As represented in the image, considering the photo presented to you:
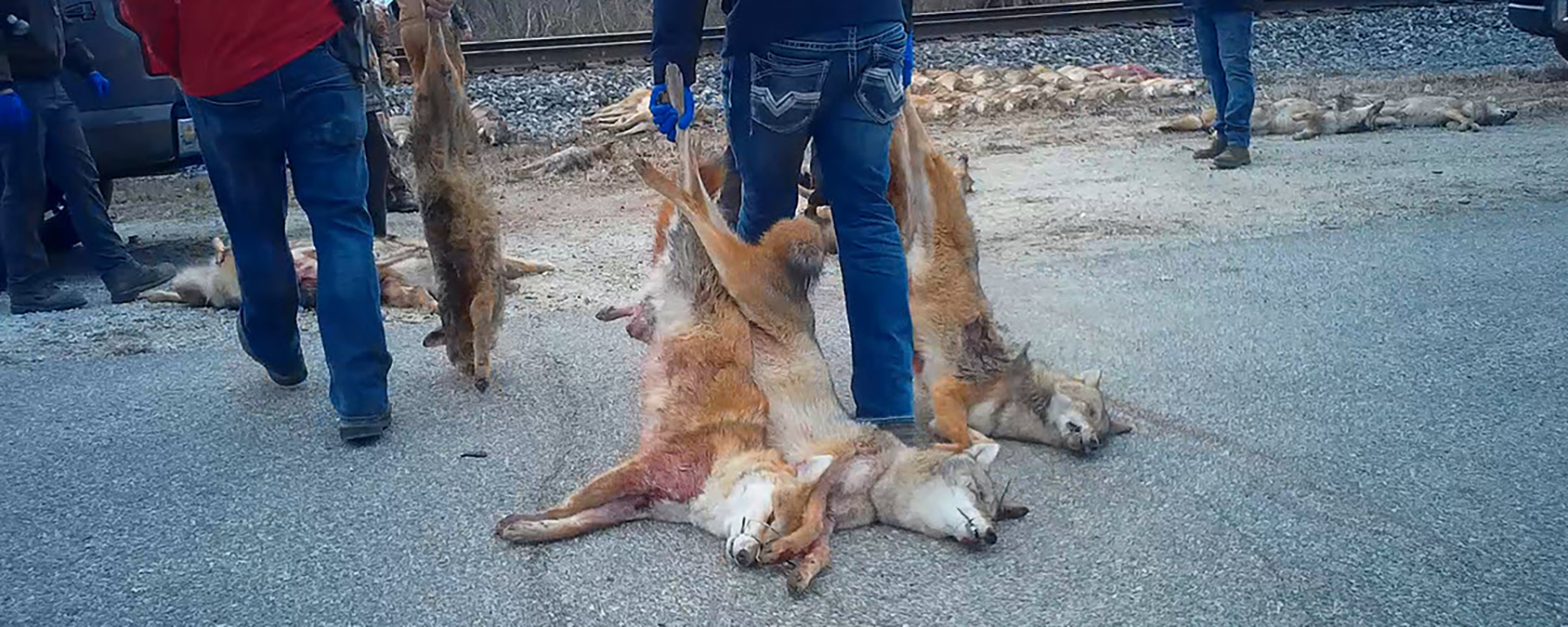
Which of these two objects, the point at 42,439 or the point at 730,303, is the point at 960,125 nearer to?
the point at 730,303

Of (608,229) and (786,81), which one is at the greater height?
(786,81)

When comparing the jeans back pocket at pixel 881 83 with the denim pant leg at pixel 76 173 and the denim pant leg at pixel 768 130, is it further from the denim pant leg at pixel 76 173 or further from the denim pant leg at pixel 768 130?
the denim pant leg at pixel 76 173

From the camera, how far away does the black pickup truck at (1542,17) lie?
12453 mm

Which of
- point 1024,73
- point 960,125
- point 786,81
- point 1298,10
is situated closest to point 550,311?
point 786,81

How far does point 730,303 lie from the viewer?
13.6ft

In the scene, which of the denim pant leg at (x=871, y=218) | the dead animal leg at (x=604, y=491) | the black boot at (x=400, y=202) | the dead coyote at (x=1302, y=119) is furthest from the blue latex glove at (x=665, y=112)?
the dead coyote at (x=1302, y=119)

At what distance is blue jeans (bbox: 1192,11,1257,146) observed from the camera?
934cm

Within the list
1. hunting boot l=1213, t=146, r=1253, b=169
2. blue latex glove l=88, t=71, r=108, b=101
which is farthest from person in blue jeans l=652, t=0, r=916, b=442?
hunting boot l=1213, t=146, r=1253, b=169

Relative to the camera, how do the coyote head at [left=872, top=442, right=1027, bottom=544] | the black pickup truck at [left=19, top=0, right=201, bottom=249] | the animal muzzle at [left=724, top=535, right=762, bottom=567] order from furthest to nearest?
1. the black pickup truck at [left=19, top=0, right=201, bottom=249]
2. the coyote head at [left=872, top=442, right=1027, bottom=544]
3. the animal muzzle at [left=724, top=535, right=762, bottom=567]

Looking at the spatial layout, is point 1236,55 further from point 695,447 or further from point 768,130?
point 695,447

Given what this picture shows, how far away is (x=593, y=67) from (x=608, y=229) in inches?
232

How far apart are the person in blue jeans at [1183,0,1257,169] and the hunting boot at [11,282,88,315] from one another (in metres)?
8.05

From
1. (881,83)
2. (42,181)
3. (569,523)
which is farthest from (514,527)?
(42,181)

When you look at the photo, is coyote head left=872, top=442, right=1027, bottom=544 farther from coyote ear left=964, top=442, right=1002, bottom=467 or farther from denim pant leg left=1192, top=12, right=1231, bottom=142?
denim pant leg left=1192, top=12, right=1231, bottom=142
